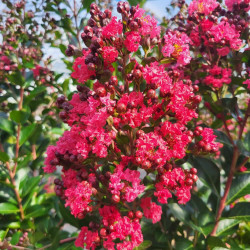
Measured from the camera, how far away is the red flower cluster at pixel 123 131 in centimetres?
96

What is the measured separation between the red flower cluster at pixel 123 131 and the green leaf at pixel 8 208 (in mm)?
849

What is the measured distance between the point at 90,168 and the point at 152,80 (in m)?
0.47

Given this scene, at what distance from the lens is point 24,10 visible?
246 centimetres

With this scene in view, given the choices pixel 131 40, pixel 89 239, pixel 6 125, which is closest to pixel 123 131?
pixel 131 40

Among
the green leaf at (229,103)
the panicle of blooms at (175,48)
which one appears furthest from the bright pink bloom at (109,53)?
the green leaf at (229,103)

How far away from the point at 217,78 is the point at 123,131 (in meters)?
0.81

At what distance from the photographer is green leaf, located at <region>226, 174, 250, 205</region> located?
1451 mm

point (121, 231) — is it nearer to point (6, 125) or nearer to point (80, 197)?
point (80, 197)

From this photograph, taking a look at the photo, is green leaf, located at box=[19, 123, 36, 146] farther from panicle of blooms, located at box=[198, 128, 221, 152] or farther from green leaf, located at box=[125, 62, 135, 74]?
panicle of blooms, located at box=[198, 128, 221, 152]

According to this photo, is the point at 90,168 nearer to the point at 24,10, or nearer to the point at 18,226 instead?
the point at 18,226

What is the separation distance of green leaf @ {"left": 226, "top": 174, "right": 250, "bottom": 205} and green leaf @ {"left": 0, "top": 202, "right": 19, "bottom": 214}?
4.63 ft

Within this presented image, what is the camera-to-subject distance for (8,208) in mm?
1769

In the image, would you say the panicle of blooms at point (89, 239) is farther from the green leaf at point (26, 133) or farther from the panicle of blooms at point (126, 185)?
the green leaf at point (26, 133)

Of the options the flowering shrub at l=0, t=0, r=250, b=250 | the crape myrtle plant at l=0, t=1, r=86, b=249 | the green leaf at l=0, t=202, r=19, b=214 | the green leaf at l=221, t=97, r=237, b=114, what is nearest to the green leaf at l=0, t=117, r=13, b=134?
the crape myrtle plant at l=0, t=1, r=86, b=249
